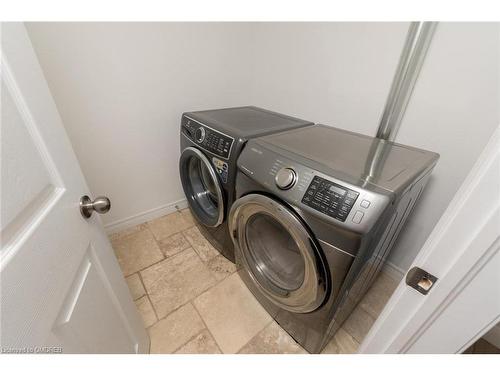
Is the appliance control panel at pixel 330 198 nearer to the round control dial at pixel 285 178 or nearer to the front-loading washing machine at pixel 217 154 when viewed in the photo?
the round control dial at pixel 285 178

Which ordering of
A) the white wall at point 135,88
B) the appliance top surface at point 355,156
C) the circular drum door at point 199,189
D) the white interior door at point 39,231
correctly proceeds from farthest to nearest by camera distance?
the circular drum door at point 199,189 < the white wall at point 135,88 < the appliance top surface at point 355,156 < the white interior door at point 39,231

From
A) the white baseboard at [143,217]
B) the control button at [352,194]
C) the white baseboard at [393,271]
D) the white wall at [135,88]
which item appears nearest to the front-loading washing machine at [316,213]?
the control button at [352,194]

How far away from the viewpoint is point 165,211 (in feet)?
6.58

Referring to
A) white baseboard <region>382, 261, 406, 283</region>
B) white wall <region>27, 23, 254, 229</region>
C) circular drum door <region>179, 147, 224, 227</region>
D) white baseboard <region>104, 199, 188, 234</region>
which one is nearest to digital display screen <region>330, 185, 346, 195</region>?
circular drum door <region>179, 147, 224, 227</region>

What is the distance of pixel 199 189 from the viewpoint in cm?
165

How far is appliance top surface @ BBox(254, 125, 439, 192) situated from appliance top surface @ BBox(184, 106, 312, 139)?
0.11 meters

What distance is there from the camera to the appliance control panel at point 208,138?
1118 millimetres

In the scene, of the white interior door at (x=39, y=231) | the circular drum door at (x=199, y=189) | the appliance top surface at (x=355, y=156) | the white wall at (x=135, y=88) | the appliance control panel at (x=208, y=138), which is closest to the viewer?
the white interior door at (x=39, y=231)

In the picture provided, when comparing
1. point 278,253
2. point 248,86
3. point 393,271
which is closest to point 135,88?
point 248,86

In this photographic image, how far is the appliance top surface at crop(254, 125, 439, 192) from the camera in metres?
0.76

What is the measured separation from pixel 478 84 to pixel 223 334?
5.47 feet

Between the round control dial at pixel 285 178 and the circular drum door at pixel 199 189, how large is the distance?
0.71 meters

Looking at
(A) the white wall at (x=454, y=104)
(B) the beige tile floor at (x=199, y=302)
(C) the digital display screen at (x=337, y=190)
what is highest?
(A) the white wall at (x=454, y=104)

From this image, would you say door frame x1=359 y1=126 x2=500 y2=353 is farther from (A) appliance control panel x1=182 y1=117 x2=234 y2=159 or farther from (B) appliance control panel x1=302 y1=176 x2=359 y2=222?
(A) appliance control panel x1=182 y1=117 x2=234 y2=159
